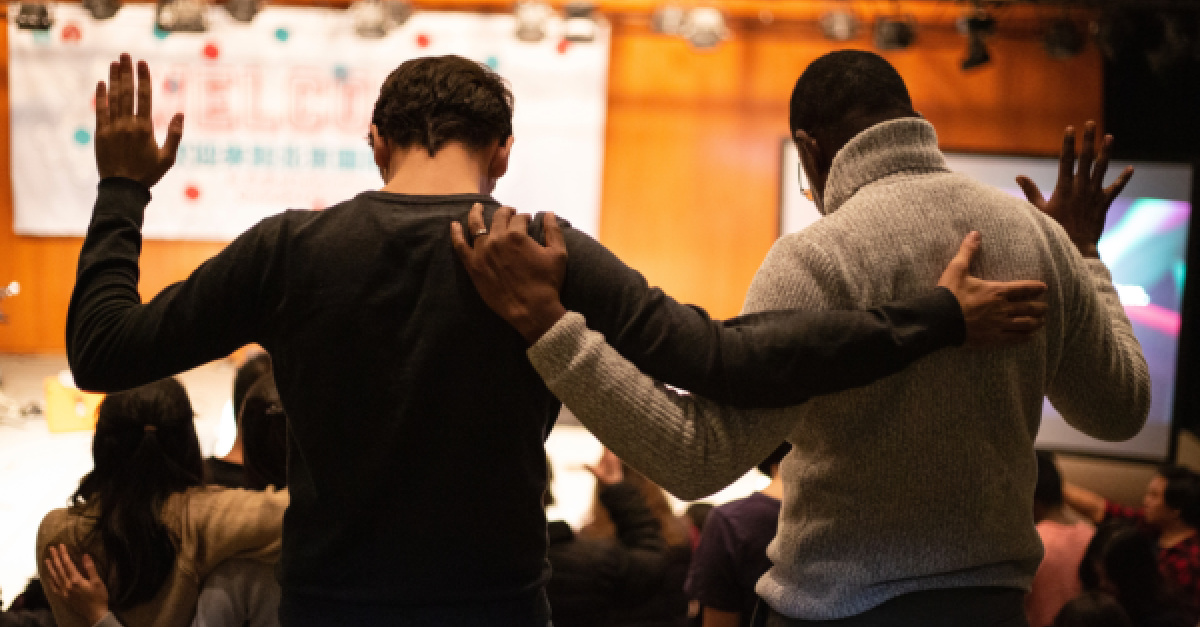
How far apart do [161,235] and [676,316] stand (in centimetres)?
536

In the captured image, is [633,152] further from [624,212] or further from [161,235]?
[161,235]

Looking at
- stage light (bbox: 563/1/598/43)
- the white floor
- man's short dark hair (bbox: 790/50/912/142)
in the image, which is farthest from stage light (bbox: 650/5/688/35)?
man's short dark hair (bbox: 790/50/912/142)

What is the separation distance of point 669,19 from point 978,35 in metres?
1.57

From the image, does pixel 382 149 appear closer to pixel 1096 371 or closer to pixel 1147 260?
pixel 1096 371

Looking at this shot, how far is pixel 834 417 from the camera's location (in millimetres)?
1166

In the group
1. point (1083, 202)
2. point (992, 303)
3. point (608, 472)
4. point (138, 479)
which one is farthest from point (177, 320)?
point (608, 472)

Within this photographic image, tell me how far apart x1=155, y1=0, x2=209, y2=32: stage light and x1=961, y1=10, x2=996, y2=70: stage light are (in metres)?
3.84

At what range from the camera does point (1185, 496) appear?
3125 millimetres

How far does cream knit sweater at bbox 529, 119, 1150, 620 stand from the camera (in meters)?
1.13

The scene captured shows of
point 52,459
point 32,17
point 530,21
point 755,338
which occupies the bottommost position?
point 52,459

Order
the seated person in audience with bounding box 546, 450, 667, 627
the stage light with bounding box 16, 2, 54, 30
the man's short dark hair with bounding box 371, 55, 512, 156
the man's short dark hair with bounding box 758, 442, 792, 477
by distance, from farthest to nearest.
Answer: the stage light with bounding box 16, 2, 54, 30 → the man's short dark hair with bounding box 758, 442, 792, 477 → the seated person in audience with bounding box 546, 450, 667, 627 → the man's short dark hair with bounding box 371, 55, 512, 156

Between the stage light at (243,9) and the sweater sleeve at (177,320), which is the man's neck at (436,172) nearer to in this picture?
the sweater sleeve at (177,320)

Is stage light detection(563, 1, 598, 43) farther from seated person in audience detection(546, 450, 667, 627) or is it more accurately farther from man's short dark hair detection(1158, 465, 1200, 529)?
seated person in audience detection(546, 450, 667, 627)

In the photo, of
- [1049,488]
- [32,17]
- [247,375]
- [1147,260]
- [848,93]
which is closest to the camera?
[848,93]
